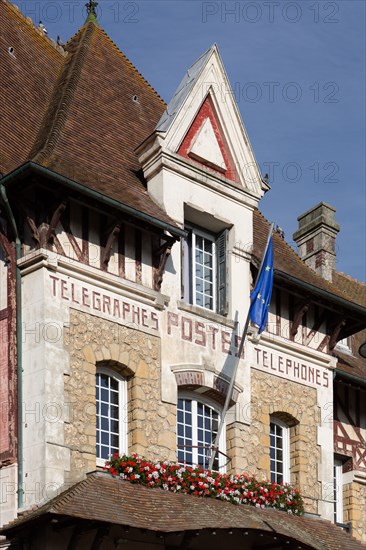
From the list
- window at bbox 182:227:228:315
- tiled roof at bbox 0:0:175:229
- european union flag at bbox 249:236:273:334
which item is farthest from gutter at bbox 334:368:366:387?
tiled roof at bbox 0:0:175:229

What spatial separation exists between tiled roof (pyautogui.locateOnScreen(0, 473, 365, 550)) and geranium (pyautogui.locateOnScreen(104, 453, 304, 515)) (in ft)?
0.47

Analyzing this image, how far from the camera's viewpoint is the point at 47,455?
17.2 m

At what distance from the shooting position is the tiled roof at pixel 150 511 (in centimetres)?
1639

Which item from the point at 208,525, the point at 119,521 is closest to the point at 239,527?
the point at 208,525

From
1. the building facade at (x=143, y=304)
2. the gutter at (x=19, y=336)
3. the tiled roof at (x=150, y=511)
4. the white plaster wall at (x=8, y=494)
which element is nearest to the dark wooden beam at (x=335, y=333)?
the building facade at (x=143, y=304)

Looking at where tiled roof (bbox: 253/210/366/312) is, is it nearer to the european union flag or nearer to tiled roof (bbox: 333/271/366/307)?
the european union flag

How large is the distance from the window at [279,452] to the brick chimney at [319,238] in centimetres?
699

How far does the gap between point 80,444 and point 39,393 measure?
0.89m

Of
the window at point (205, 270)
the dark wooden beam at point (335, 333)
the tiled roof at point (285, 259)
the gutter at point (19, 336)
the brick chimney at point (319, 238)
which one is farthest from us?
the brick chimney at point (319, 238)

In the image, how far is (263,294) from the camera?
66.8 ft

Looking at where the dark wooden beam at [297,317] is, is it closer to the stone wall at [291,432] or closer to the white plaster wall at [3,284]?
the stone wall at [291,432]

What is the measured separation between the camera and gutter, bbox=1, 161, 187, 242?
58.1 ft

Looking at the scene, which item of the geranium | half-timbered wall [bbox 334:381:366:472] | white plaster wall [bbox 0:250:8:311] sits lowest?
the geranium

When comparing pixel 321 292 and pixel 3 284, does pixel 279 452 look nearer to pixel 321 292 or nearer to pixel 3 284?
pixel 321 292
